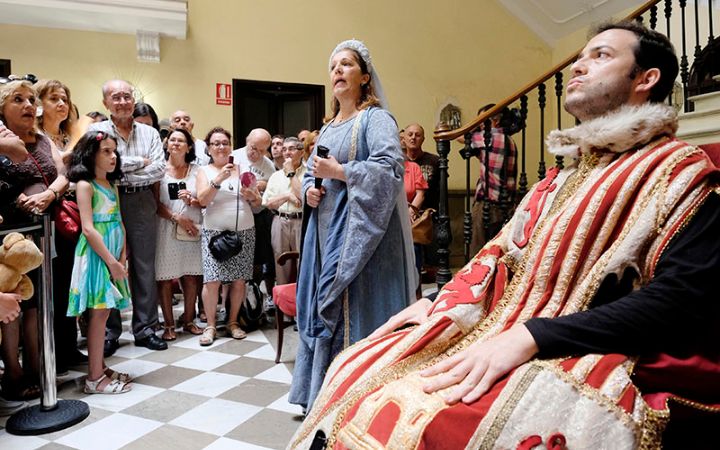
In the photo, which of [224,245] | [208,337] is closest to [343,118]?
[224,245]

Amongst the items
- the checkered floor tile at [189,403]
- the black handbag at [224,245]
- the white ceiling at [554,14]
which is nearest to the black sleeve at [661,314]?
the checkered floor tile at [189,403]

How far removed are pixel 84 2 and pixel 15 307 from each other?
15.3 feet

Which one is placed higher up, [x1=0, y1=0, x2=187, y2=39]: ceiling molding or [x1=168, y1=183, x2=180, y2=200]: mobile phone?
[x1=0, y1=0, x2=187, y2=39]: ceiling molding

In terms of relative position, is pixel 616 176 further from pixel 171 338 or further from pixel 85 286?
pixel 171 338

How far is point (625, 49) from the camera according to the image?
1.22 m

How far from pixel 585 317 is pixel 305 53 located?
6.28m

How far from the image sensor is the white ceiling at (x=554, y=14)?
7113 millimetres

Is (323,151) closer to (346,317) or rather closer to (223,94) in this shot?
(346,317)

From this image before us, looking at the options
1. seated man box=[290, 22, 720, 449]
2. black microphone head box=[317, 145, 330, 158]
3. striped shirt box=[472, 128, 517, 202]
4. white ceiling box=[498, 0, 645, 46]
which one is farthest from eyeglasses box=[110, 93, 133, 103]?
white ceiling box=[498, 0, 645, 46]

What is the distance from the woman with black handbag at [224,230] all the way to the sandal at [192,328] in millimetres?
211

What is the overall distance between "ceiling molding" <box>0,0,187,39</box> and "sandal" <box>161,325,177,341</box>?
3623mm

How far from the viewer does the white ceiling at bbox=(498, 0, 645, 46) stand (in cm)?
711

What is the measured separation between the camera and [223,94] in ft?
20.9

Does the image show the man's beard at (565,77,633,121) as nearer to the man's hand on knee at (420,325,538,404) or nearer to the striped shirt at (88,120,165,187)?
the man's hand on knee at (420,325,538,404)
